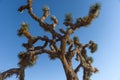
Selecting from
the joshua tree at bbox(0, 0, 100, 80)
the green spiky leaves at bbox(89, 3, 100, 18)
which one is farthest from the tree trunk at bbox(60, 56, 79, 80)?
the green spiky leaves at bbox(89, 3, 100, 18)

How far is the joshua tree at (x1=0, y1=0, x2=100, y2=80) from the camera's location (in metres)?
13.9

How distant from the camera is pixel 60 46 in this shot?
14.6 m

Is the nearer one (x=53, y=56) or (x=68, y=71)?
(x=68, y=71)

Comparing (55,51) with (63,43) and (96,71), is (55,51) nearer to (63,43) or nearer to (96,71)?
(63,43)

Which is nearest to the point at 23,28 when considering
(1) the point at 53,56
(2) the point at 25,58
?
(2) the point at 25,58

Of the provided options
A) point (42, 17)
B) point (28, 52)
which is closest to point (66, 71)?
point (28, 52)

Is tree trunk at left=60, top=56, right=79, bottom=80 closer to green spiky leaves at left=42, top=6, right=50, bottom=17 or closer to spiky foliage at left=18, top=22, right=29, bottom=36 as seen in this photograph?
spiky foliage at left=18, top=22, right=29, bottom=36

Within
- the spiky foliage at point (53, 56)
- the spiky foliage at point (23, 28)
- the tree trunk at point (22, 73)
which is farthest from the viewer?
the spiky foliage at point (53, 56)

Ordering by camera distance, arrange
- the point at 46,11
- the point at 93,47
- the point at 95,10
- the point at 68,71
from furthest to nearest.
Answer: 1. the point at 93,47
2. the point at 46,11
3. the point at 68,71
4. the point at 95,10

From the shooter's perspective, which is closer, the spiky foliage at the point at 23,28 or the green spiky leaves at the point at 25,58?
the green spiky leaves at the point at 25,58

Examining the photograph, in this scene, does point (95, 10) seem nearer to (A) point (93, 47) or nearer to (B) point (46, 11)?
(A) point (93, 47)

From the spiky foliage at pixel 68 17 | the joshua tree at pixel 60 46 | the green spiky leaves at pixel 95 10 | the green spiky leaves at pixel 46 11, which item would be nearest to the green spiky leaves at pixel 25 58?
the joshua tree at pixel 60 46

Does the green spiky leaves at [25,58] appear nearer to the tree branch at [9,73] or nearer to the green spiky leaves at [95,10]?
the tree branch at [9,73]

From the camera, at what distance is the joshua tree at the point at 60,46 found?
45.5ft
